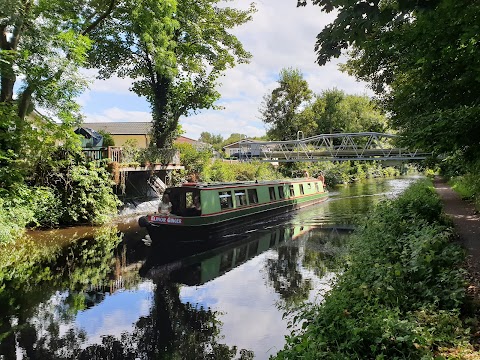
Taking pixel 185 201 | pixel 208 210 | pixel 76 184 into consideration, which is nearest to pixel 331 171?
pixel 208 210

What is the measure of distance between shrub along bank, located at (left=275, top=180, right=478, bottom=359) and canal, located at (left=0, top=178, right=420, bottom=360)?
1.89 metres

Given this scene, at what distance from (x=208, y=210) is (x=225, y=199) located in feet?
5.32

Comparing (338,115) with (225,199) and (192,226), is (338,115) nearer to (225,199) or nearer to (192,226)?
(225,199)

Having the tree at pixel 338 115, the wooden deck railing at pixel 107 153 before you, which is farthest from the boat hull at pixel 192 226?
the tree at pixel 338 115

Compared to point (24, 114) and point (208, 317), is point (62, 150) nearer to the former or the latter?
point (24, 114)

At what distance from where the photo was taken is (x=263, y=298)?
354 inches

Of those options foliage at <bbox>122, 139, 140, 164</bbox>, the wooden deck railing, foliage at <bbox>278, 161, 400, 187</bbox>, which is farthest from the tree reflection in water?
foliage at <bbox>278, 161, 400, 187</bbox>

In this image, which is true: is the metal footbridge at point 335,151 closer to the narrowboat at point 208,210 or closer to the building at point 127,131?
the narrowboat at point 208,210

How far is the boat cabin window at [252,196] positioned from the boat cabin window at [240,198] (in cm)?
50

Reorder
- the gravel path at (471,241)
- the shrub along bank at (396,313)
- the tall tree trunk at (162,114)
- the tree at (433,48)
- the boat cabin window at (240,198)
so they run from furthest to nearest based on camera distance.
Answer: the tall tree trunk at (162,114)
the boat cabin window at (240,198)
the gravel path at (471,241)
the shrub along bank at (396,313)
the tree at (433,48)

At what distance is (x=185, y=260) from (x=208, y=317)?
186 inches

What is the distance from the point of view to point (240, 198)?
18.0 meters

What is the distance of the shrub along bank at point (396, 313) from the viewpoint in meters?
3.96

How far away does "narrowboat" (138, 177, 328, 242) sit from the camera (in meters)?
14.4
